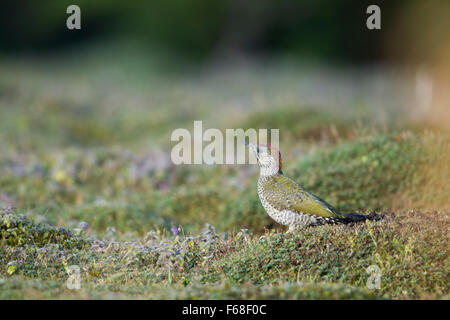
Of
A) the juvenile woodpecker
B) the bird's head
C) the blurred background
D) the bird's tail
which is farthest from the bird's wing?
the blurred background

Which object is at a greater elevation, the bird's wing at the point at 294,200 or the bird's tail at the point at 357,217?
the bird's wing at the point at 294,200

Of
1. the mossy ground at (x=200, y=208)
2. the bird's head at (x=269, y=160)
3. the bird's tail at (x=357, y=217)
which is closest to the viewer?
A: the mossy ground at (x=200, y=208)

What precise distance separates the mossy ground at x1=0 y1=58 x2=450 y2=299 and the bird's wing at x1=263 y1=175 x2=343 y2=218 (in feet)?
0.73

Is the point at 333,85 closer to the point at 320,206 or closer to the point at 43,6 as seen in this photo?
the point at 320,206

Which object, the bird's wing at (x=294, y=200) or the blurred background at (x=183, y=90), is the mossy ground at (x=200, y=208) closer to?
the blurred background at (x=183, y=90)

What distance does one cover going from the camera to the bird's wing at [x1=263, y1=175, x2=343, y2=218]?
7305mm

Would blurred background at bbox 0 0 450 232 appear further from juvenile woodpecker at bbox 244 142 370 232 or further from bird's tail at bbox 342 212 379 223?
juvenile woodpecker at bbox 244 142 370 232

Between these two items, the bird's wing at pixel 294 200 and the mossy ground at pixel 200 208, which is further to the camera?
the bird's wing at pixel 294 200

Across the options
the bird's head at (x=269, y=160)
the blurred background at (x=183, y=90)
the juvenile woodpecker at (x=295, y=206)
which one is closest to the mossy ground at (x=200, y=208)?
the blurred background at (x=183, y=90)

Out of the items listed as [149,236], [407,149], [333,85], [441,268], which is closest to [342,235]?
[441,268]

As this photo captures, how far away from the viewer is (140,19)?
116 ft

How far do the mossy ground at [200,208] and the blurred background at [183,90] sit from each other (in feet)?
0.24

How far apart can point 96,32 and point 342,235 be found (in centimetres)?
3136

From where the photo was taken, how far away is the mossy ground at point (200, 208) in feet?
21.2
